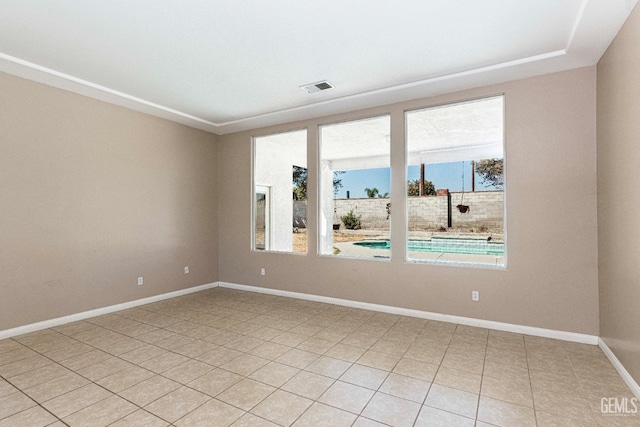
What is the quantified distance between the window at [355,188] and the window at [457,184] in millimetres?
396

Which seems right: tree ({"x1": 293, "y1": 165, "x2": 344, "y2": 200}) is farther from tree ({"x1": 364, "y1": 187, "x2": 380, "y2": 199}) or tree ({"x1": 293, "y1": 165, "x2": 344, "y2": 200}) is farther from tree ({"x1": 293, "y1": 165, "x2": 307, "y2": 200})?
tree ({"x1": 364, "y1": 187, "x2": 380, "y2": 199})

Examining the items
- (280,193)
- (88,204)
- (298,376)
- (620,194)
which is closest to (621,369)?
(620,194)

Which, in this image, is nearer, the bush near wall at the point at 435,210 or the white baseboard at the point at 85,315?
the white baseboard at the point at 85,315

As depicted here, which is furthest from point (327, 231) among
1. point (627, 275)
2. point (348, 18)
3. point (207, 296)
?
point (627, 275)

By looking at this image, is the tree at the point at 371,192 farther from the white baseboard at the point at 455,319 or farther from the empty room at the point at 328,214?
the white baseboard at the point at 455,319

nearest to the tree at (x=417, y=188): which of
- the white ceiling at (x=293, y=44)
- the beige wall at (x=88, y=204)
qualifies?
the white ceiling at (x=293, y=44)

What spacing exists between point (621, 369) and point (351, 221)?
129 inches

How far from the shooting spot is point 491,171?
3.87m

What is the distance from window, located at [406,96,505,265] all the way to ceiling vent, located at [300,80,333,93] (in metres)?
1.22

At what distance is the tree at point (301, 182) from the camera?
5090mm

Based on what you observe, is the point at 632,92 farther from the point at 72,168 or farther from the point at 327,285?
the point at 72,168

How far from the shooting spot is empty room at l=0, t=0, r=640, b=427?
2.39 m

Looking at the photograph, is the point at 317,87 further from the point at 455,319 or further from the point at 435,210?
the point at 455,319

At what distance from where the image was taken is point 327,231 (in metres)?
A: 5.04
